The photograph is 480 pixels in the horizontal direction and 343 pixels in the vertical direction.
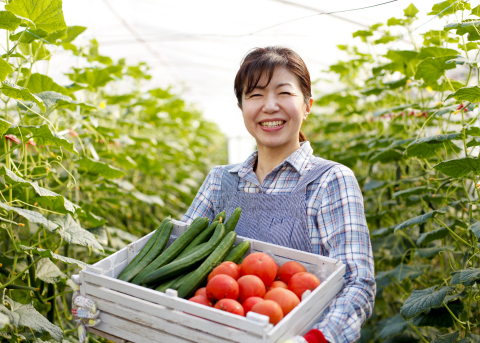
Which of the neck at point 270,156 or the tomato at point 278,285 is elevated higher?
the neck at point 270,156

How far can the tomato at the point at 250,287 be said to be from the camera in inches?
47.9

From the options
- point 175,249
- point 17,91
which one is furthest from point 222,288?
point 17,91

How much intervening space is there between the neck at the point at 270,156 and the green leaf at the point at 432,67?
0.81 m

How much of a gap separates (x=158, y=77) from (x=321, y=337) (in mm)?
11101

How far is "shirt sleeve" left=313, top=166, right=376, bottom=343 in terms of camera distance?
1246 mm

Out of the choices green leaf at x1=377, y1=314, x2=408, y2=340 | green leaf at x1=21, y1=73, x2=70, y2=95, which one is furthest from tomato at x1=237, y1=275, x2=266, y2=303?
green leaf at x1=21, y1=73, x2=70, y2=95

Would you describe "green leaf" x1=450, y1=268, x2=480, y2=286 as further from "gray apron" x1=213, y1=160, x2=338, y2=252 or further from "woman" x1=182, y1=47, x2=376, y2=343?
"gray apron" x1=213, y1=160, x2=338, y2=252

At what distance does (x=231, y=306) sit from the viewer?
3.69 ft

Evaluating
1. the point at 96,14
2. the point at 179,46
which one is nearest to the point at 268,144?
the point at 96,14

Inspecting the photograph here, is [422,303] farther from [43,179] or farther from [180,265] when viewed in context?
[43,179]

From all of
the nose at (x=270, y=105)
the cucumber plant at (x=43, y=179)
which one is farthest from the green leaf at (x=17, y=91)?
the nose at (x=270, y=105)

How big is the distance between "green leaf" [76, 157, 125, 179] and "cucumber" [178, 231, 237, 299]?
3.81 ft

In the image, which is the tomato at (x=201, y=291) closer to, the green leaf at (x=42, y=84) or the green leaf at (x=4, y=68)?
the green leaf at (x=4, y=68)

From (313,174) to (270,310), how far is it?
684mm
